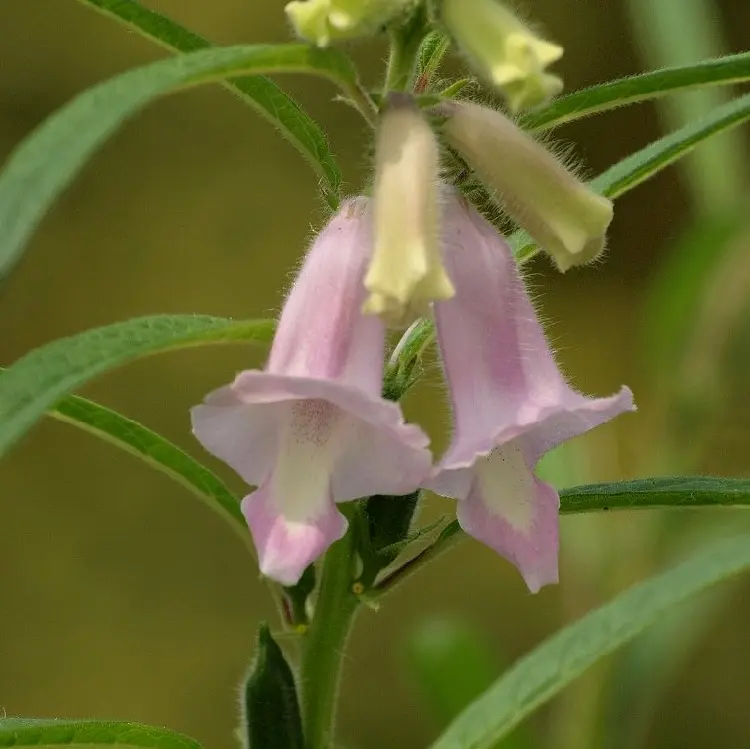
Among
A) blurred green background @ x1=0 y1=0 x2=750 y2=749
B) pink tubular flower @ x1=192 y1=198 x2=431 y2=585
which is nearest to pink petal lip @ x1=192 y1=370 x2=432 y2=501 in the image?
pink tubular flower @ x1=192 y1=198 x2=431 y2=585

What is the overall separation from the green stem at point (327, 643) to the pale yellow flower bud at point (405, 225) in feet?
0.65

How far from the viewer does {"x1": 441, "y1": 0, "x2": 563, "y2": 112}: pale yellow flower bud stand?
50 centimetres

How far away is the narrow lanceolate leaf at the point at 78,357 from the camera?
16.3 inches

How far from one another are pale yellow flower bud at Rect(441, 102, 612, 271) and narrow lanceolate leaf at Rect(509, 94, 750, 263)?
17 centimetres

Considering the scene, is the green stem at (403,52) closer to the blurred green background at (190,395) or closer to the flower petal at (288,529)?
the flower petal at (288,529)

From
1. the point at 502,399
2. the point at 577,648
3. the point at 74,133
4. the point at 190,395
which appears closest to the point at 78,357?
the point at 74,133

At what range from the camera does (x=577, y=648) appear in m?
0.62

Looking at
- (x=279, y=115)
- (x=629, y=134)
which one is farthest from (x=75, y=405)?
(x=629, y=134)

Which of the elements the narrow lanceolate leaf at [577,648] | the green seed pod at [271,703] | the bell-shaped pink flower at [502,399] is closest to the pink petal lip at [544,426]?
the bell-shaped pink flower at [502,399]

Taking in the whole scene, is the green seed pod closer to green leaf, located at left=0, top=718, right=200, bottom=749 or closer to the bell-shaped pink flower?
green leaf, located at left=0, top=718, right=200, bottom=749

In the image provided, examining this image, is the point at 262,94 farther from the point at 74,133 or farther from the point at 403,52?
the point at 74,133

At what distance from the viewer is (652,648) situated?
4.63 ft

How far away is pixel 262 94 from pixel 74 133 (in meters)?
0.23

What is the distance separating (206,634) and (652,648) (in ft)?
4.82
